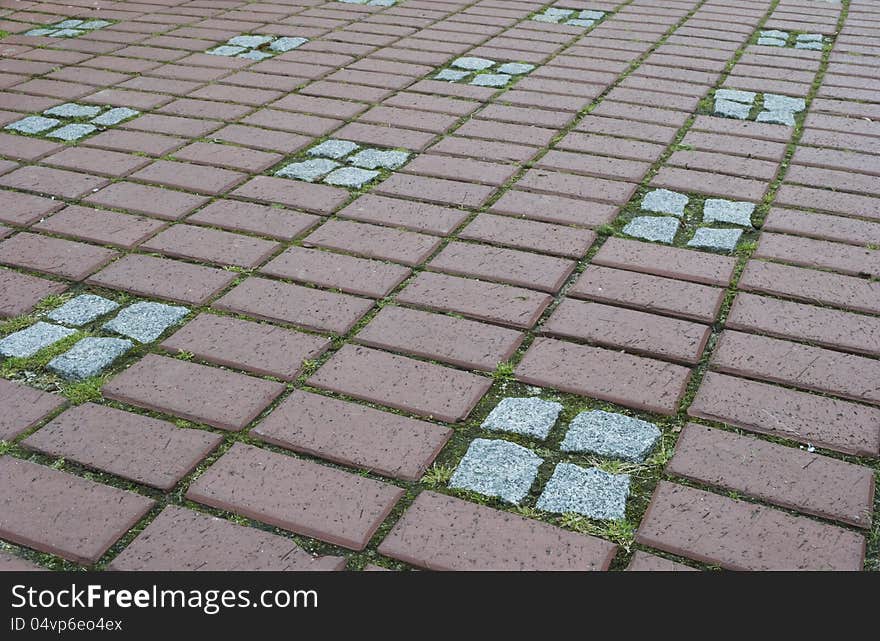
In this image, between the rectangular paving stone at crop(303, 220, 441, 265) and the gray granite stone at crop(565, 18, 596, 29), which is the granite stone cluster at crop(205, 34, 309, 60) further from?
A: the rectangular paving stone at crop(303, 220, 441, 265)

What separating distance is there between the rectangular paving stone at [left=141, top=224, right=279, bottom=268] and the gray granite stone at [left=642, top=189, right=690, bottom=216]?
1.44 metres

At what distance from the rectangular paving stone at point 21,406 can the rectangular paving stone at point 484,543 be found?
1.04m

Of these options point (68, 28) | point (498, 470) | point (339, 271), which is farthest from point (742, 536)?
point (68, 28)

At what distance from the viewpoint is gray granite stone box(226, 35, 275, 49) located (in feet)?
17.8

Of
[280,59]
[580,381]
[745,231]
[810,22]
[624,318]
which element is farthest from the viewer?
[810,22]

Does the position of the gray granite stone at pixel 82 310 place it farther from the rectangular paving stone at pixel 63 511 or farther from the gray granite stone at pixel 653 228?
the gray granite stone at pixel 653 228

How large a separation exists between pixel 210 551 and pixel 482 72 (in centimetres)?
362

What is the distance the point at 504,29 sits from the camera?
5.74 m

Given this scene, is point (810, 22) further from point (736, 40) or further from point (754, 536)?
point (754, 536)

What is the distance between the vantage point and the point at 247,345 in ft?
8.53

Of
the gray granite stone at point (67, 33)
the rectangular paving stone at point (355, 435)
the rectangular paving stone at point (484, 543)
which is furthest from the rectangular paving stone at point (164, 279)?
the gray granite stone at point (67, 33)

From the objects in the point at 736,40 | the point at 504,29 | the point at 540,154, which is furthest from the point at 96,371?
the point at 736,40
